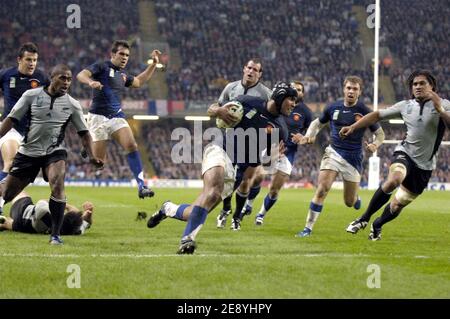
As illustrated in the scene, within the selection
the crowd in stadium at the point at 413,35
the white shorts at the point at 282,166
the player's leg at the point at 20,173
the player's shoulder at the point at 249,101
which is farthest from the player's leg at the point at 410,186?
the crowd in stadium at the point at 413,35

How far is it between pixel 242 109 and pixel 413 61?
37.3 m

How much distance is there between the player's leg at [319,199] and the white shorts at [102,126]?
3510mm

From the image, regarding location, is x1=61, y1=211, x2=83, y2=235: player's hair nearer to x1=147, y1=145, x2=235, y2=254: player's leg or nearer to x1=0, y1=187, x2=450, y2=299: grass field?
x1=0, y1=187, x2=450, y2=299: grass field

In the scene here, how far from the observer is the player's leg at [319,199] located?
465 inches

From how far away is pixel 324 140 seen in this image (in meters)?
47.4

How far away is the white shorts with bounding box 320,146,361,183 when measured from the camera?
12.3 metres

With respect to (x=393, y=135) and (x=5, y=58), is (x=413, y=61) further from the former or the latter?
(x=5, y=58)

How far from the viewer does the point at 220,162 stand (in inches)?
341

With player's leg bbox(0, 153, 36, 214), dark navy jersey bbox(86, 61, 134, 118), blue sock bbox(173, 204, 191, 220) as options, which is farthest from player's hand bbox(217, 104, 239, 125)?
dark navy jersey bbox(86, 61, 134, 118)

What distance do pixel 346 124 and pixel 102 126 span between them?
4.04 metres

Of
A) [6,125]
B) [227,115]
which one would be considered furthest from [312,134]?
[6,125]

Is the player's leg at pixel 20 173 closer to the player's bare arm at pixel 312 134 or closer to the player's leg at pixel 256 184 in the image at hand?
the player's bare arm at pixel 312 134

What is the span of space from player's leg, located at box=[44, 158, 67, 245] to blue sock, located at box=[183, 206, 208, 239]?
1.80 m
